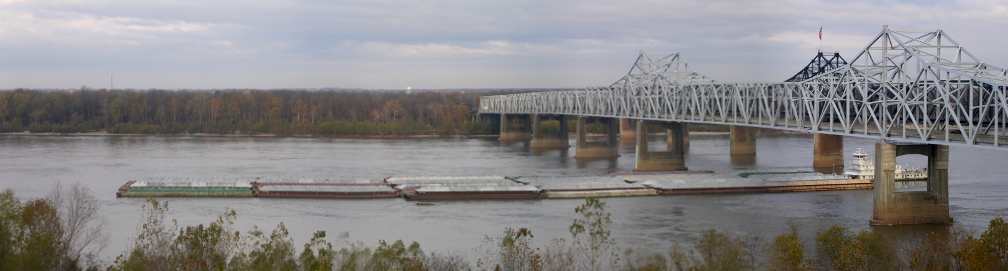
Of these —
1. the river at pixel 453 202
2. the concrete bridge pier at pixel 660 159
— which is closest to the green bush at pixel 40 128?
the river at pixel 453 202

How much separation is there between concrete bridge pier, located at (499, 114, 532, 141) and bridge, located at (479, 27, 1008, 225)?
16050 millimetres

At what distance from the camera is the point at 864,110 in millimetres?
31953

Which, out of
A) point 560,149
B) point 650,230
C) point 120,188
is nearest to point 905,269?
point 650,230

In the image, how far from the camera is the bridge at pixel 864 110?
28.0m

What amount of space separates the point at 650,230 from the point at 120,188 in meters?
21.3

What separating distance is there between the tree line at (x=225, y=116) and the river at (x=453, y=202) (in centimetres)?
2375

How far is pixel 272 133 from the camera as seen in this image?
94062 mm

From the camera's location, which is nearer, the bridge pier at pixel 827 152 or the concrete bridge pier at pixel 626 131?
the bridge pier at pixel 827 152

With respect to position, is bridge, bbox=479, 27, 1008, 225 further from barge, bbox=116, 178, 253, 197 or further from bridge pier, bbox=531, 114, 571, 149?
barge, bbox=116, 178, 253, 197

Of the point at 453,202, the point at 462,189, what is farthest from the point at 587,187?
the point at 453,202

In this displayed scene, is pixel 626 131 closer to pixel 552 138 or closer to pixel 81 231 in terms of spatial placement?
pixel 552 138

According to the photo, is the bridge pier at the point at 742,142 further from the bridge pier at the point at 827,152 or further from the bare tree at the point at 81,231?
the bare tree at the point at 81,231

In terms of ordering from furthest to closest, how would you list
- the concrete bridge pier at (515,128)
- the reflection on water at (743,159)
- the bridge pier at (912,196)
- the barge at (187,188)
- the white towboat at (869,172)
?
1. the concrete bridge pier at (515,128)
2. the reflection on water at (743,159)
3. the white towboat at (869,172)
4. the barge at (187,188)
5. the bridge pier at (912,196)

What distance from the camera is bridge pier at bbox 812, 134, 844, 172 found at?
52.5m
